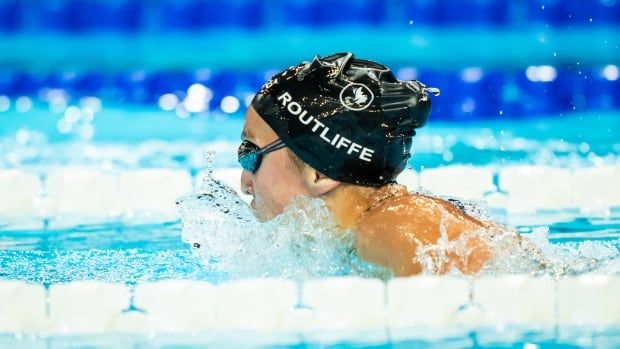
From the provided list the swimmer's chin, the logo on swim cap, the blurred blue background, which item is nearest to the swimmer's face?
the swimmer's chin

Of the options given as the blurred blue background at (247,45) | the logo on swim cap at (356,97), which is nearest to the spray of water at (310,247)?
the logo on swim cap at (356,97)

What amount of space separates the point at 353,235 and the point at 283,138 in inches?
12.4

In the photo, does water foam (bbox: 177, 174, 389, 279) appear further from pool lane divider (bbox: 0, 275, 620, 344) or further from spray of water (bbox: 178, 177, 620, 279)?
pool lane divider (bbox: 0, 275, 620, 344)

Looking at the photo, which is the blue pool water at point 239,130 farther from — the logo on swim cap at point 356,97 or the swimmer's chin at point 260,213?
the logo on swim cap at point 356,97

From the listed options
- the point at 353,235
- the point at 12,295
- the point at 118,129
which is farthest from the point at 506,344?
the point at 118,129

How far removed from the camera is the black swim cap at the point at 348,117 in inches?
105

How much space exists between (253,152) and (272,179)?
0.28ft

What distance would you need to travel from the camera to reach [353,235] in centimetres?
264

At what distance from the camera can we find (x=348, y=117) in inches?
105

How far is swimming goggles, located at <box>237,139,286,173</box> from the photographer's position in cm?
273

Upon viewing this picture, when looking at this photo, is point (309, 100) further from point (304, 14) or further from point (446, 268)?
point (304, 14)

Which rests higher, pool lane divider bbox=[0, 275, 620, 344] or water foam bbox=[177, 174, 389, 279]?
water foam bbox=[177, 174, 389, 279]

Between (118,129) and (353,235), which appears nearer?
(353,235)

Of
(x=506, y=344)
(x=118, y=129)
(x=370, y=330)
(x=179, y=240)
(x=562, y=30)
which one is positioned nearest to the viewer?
(x=506, y=344)
